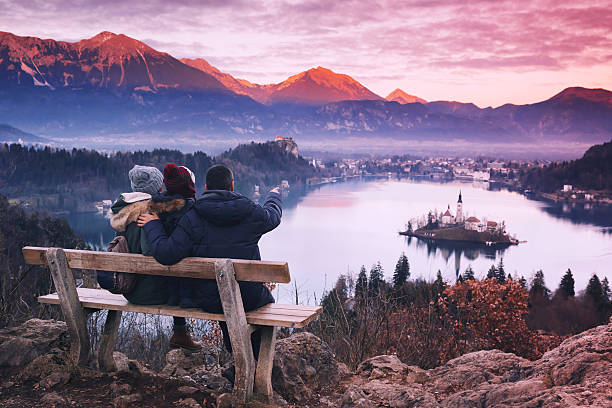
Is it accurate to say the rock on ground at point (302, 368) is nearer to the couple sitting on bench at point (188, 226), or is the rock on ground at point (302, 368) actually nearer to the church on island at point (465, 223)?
the couple sitting on bench at point (188, 226)

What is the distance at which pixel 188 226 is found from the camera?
2.94m

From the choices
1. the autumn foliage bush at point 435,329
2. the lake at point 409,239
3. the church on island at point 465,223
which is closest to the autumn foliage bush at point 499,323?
the autumn foliage bush at point 435,329

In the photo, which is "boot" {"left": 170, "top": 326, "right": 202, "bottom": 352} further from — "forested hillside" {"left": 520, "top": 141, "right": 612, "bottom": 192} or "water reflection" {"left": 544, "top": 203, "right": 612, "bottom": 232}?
"forested hillside" {"left": 520, "top": 141, "right": 612, "bottom": 192}

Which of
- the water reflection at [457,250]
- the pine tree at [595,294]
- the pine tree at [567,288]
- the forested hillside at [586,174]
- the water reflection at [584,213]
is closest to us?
the pine tree at [595,294]

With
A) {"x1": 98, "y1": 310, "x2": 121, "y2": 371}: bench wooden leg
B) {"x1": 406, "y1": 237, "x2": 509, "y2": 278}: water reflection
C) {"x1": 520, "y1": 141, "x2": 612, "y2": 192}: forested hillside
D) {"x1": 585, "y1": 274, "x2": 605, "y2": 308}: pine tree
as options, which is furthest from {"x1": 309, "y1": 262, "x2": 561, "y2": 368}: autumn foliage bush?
{"x1": 520, "y1": 141, "x2": 612, "y2": 192}: forested hillside

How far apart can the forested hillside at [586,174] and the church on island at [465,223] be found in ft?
174

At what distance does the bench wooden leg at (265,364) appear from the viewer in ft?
10.0

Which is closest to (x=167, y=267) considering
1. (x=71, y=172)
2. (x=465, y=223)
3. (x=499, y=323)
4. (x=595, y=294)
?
(x=499, y=323)

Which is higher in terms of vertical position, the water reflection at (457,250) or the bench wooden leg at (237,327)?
the bench wooden leg at (237,327)

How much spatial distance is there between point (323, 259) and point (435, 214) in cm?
3819

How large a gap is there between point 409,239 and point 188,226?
234 feet

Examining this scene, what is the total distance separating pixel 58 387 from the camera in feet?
10.1

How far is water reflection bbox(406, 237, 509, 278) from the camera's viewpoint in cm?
6412

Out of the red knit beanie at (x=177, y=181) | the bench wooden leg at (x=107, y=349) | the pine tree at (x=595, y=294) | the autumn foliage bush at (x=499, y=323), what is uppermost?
the red knit beanie at (x=177, y=181)
